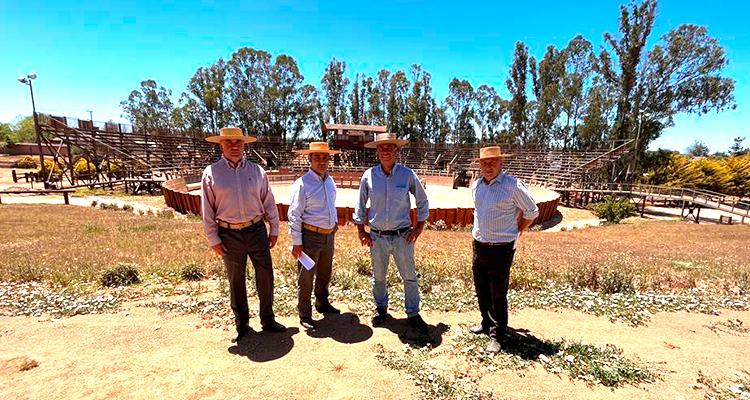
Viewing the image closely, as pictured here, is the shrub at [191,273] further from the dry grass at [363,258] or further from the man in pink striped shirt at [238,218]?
the man in pink striped shirt at [238,218]

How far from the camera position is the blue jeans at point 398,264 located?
13.8 feet

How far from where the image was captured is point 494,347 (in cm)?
367

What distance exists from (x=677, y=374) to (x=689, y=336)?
4.37ft

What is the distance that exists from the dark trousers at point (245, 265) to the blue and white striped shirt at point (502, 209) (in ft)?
8.10

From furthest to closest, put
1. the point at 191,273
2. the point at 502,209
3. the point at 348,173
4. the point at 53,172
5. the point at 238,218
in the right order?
the point at 348,173 → the point at 53,172 → the point at 191,273 → the point at 238,218 → the point at 502,209

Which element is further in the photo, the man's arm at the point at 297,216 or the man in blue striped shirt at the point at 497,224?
the man's arm at the point at 297,216

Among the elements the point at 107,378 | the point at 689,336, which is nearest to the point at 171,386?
the point at 107,378

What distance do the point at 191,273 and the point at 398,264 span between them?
4.22m

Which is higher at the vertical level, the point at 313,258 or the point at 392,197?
the point at 392,197

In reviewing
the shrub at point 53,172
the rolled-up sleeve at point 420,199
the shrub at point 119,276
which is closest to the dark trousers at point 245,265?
the rolled-up sleeve at point 420,199

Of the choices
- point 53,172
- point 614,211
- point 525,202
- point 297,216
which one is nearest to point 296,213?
point 297,216

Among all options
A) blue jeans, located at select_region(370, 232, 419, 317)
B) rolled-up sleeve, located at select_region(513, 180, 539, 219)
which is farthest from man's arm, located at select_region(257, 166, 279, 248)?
rolled-up sleeve, located at select_region(513, 180, 539, 219)

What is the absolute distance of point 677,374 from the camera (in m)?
3.20

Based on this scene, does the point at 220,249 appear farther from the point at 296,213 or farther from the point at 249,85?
the point at 249,85
